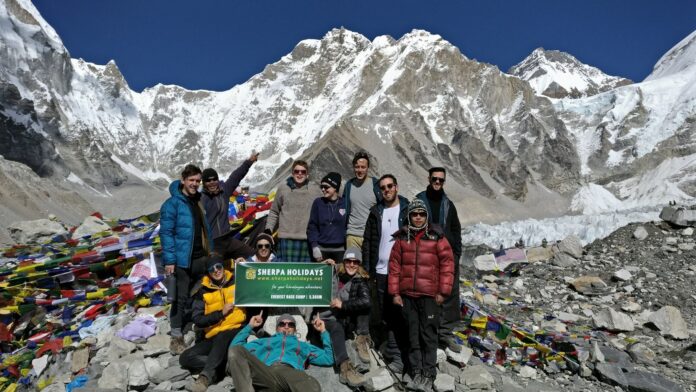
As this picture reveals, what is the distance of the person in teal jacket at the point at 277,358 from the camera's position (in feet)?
16.9

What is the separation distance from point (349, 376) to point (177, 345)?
2.15 m

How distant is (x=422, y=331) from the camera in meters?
5.91

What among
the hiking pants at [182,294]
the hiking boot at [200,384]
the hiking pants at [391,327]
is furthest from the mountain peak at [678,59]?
the hiking boot at [200,384]

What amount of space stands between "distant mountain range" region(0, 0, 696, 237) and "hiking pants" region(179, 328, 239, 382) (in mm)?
52898

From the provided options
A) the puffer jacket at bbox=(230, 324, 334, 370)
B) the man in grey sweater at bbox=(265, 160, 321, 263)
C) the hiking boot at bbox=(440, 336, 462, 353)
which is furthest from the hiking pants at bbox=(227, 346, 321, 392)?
the hiking boot at bbox=(440, 336, 462, 353)

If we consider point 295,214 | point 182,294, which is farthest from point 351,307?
point 182,294

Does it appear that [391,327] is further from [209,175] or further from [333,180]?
[209,175]

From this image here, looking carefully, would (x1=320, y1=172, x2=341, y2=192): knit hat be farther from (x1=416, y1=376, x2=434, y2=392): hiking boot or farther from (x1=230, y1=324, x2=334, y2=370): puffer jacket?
(x1=416, y1=376, x2=434, y2=392): hiking boot

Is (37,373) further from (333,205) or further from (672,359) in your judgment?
(672,359)

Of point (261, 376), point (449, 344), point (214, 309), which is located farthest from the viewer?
point (449, 344)

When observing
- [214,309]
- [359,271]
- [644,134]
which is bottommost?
[214,309]

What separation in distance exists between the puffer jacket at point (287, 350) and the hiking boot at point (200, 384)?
46 cm

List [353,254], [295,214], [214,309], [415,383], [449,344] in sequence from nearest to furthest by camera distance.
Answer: [415,383]
[214,309]
[353,254]
[295,214]
[449,344]

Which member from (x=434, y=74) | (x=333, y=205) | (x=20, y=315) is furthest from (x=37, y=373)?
(x=434, y=74)
